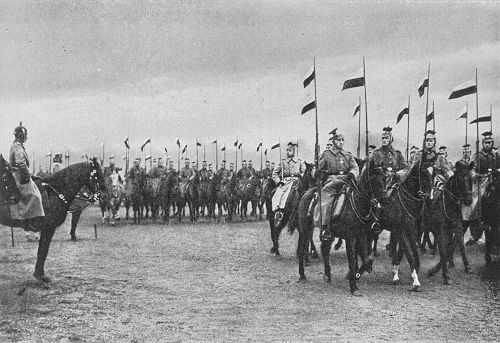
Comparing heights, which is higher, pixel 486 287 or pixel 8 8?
pixel 8 8

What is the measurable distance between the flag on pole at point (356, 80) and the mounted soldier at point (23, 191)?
22.0 feet

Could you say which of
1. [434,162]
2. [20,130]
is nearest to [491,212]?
[434,162]

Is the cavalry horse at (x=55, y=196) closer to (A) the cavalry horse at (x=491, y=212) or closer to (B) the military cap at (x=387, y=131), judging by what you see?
(B) the military cap at (x=387, y=131)

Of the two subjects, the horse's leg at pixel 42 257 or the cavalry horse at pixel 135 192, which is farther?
the cavalry horse at pixel 135 192

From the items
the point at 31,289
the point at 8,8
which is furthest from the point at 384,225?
the point at 8,8

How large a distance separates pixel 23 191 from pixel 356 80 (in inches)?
278

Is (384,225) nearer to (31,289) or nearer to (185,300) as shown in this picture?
(185,300)

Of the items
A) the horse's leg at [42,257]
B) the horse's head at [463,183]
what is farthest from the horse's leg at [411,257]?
the horse's leg at [42,257]

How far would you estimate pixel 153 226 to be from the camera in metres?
20.4


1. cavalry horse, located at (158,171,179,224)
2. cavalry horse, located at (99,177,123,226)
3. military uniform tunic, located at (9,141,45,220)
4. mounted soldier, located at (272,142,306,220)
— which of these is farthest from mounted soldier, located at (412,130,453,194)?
cavalry horse, located at (158,171,179,224)

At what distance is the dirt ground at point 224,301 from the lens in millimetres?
6219

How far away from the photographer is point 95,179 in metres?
9.59

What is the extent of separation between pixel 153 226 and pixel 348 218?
12916 mm

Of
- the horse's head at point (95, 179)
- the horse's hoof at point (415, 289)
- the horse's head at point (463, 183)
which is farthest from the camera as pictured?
the horse's head at point (463, 183)
